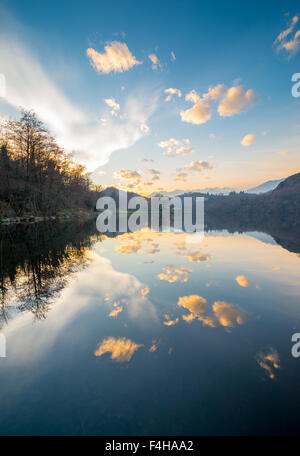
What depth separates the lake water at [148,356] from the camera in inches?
110

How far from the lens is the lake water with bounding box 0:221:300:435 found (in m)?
2.80

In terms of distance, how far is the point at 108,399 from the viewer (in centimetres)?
312

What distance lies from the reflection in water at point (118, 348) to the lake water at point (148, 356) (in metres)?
0.03

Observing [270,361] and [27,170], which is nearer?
[270,361]

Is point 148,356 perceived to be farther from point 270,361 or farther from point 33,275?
point 33,275

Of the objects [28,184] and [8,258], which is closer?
[8,258]

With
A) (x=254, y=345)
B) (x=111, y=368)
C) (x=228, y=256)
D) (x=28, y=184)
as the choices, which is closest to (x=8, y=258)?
(x=111, y=368)

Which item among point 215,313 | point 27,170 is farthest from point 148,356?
point 27,170

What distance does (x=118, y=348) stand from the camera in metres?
4.46

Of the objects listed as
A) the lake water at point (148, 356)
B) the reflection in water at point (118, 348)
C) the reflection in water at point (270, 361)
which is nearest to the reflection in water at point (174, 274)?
the lake water at point (148, 356)

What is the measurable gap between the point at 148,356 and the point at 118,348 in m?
0.79

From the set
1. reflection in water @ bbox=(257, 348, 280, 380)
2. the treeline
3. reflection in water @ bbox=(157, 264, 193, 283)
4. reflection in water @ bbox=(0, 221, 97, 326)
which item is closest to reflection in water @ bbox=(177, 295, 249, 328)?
reflection in water @ bbox=(257, 348, 280, 380)
